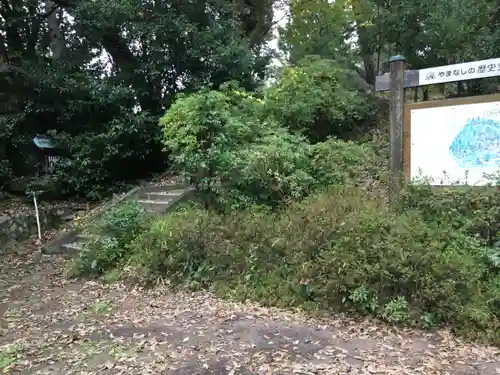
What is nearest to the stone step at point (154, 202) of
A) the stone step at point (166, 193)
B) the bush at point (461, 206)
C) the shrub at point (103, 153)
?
the stone step at point (166, 193)

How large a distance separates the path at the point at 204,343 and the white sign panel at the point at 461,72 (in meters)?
3.20

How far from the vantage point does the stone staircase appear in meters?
8.20

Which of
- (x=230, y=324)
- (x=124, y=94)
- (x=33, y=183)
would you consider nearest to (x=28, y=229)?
(x=33, y=183)

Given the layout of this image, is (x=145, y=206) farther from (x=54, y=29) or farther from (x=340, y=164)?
(x=54, y=29)

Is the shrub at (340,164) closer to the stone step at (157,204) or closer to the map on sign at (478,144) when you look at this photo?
the map on sign at (478,144)

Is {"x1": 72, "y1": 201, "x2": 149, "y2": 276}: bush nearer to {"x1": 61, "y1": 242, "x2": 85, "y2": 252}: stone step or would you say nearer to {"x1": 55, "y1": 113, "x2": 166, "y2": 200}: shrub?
{"x1": 61, "y1": 242, "x2": 85, "y2": 252}: stone step

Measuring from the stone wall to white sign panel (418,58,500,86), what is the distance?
819cm

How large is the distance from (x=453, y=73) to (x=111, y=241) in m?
5.61

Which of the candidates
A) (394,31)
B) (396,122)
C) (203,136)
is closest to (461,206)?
(396,122)

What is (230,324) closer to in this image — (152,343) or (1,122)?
(152,343)

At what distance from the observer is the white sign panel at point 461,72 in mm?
5375

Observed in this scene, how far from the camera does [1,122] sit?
35.7 feet

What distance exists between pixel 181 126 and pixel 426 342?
5.27 meters

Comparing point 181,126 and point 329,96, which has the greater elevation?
point 329,96
